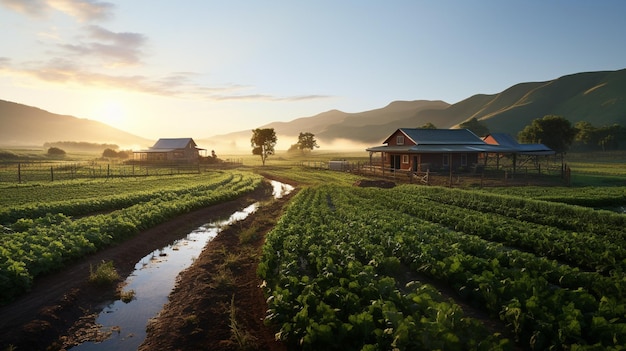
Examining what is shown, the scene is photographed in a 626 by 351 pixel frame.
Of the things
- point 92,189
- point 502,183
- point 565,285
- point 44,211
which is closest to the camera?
point 565,285

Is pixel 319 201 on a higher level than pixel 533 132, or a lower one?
lower

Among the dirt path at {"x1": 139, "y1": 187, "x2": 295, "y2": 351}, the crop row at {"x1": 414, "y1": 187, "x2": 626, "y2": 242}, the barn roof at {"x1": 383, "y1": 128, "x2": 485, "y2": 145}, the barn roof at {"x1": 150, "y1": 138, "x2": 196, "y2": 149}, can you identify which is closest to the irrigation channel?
the dirt path at {"x1": 139, "y1": 187, "x2": 295, "y2": 351}

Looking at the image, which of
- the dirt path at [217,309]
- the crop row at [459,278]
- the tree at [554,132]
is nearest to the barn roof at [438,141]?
the crop row at [459,278]

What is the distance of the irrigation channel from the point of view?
9469 millimetres

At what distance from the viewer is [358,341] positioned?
24.1 ft

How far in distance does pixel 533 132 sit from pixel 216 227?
3164 inches

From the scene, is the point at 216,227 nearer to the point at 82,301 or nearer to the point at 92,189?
the point at 82,301

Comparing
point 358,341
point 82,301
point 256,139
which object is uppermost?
point 256,139

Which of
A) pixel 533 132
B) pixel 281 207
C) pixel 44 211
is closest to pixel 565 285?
pixel 281 207

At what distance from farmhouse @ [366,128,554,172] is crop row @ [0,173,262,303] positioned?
32.5 meters

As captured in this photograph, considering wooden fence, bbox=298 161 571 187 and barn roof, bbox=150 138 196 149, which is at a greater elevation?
barn roof, bbox=150 138 196 149

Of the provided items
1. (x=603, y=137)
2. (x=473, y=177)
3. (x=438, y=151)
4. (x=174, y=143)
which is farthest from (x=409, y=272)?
(x=603, y=137)

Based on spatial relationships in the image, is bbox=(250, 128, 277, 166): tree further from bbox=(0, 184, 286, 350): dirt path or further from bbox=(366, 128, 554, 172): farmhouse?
bbox=(0, 184, 286, 350): dirt path

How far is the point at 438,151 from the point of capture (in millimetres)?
43344
